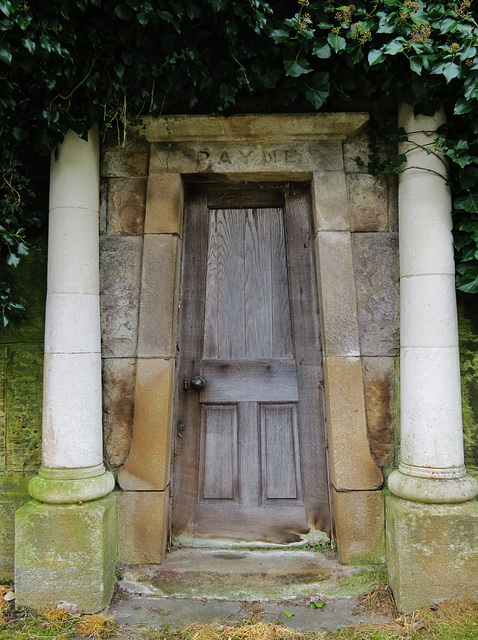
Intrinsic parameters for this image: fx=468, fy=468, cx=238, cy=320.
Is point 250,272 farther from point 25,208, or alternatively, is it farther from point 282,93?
point 25,208

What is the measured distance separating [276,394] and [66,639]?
5.03 feet

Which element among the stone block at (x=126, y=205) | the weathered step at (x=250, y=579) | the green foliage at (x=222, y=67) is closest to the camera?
the green foliage at (x=222, y=67)

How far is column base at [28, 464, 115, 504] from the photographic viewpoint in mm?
2285

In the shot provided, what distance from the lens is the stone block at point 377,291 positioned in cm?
254

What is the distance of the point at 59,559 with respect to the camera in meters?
2.26

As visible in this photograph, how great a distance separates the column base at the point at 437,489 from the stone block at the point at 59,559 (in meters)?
1.51

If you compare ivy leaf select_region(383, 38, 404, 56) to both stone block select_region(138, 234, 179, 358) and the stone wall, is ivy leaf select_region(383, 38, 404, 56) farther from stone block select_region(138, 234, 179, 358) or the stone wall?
the stone wall

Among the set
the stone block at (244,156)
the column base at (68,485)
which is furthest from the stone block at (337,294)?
the column base at (68,485)

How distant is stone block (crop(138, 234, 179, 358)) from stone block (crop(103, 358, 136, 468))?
0.47ft

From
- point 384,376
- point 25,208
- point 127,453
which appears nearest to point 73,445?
point 127,453

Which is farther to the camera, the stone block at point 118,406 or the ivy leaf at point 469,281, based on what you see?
the stone block at point 118,406

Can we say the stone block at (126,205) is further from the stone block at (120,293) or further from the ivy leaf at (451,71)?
the ivy leaf at (451,71)

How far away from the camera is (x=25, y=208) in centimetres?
258

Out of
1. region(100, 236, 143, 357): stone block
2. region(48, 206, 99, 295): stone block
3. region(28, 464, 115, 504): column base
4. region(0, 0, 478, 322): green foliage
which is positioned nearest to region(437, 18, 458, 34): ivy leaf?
region(0, 0, 478, 322): green foliage
